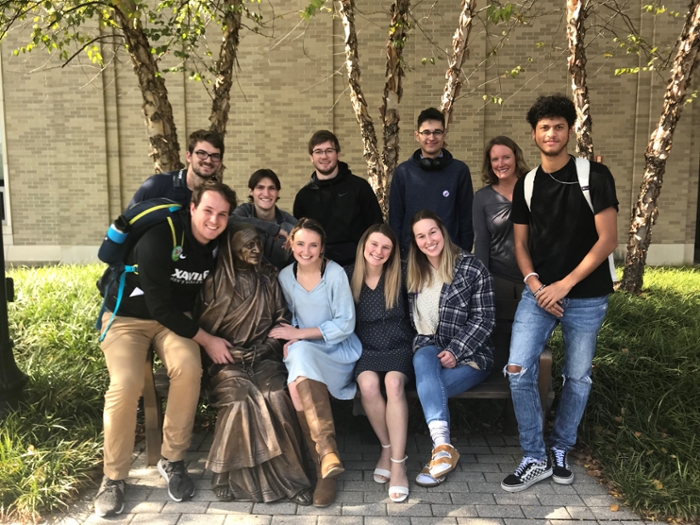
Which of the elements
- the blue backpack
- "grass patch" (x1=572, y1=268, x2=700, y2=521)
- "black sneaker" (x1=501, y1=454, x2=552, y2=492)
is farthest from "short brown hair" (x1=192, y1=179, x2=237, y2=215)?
"grass patch" (x1=572, y1=268, x2=700, y2=521)

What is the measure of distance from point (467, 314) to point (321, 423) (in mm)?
1220

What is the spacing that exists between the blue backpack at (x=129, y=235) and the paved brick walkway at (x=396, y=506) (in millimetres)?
1035

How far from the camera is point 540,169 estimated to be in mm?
3613

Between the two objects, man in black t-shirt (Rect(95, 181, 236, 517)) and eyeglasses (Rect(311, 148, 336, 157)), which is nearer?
man in black t-shirt (Rect(95, 181, 236, 517))

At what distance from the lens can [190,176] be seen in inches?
172

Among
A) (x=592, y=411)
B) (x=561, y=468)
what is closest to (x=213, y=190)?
(x=561, y=468)

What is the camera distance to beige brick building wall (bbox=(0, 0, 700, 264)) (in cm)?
1220

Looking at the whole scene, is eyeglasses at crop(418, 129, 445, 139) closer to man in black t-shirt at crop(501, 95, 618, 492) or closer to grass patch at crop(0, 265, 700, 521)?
man in black t-shirt at crop(501, 95, 618, 492)

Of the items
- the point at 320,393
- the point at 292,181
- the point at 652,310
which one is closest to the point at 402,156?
the point at 292,181

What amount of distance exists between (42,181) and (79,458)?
10.7m

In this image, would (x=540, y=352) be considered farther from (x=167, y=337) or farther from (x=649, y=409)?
(x=167, y=337)

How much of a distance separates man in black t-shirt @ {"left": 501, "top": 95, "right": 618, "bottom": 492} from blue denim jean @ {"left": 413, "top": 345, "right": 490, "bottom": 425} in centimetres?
30

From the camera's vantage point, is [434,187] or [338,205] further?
[434,187]

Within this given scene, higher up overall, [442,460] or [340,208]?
[340,208]
